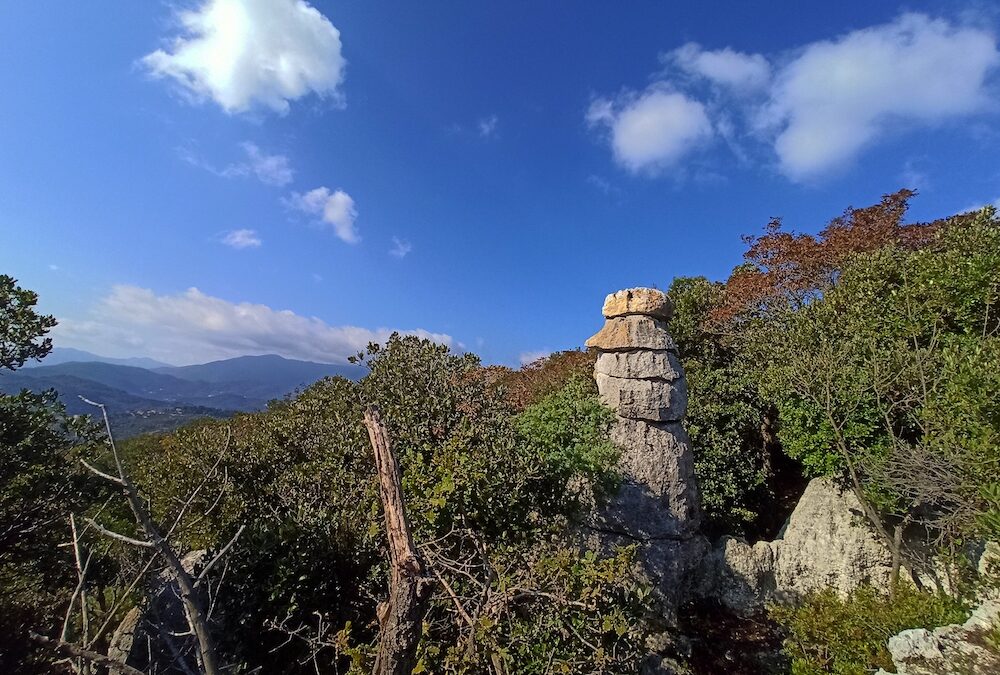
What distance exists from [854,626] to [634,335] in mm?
7583

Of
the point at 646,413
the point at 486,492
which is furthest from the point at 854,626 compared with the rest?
the point at 486,492

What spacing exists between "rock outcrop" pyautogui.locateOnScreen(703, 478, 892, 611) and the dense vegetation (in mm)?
713

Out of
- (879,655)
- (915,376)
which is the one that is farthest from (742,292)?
(879,655)

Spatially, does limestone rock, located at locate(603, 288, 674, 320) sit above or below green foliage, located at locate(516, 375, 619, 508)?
above

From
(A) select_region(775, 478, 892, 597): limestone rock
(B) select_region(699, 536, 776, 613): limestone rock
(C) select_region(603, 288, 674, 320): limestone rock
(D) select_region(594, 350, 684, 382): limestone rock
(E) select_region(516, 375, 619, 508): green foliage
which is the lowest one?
(B) select_region(699, 536, 776, 613): limestone rock

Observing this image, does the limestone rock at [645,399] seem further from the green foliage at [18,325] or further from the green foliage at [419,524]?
the green foliage at [18,325]

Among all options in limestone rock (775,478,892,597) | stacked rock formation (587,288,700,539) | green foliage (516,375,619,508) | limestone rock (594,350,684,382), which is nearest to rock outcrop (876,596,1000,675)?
limestone rock (775,478,892,597)

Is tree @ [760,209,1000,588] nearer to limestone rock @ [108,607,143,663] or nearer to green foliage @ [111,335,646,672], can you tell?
green foliage @ [111,335,646,672]

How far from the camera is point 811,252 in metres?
19.7

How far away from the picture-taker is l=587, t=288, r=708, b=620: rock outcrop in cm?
1198

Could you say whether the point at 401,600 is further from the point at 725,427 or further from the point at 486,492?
the point at 725,427

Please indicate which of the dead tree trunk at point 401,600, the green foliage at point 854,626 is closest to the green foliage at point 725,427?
the green foliage at point 854,626

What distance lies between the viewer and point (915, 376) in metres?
11.4

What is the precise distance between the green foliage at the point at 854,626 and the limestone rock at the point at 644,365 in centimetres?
596
